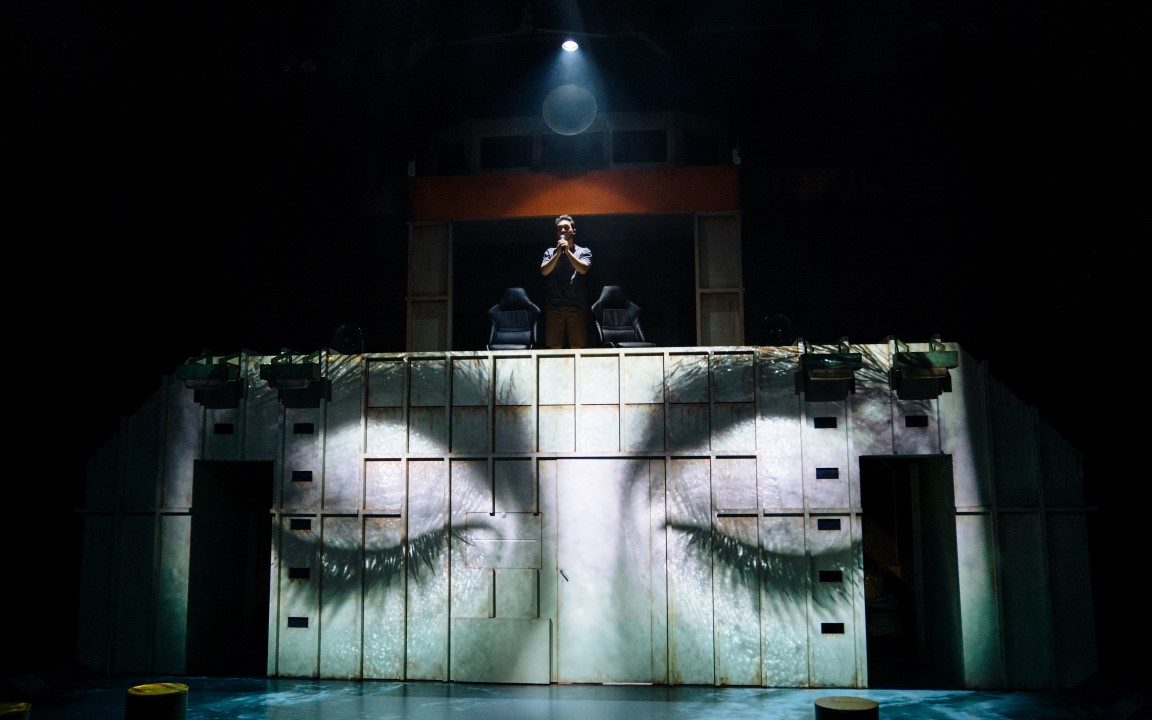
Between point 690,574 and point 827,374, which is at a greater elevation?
point 827,374

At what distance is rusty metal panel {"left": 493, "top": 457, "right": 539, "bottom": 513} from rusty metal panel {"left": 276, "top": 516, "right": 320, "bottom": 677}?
1580 millimetres

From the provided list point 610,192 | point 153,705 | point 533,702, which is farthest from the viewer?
point 610,192

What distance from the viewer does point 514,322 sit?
7.89 meters

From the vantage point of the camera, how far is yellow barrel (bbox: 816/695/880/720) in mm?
3633

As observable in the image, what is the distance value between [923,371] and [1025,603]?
1955 mm

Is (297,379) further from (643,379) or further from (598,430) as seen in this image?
(643,379)

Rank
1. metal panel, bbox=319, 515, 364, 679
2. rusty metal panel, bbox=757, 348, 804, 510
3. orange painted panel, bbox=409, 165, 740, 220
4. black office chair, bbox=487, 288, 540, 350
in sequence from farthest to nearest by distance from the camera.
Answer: orange painted panel, bbox=409, 165, 740, 220, black office chair, bbox=487, 288, 540, 350, metal panel, bbox=319, 515, 364, 679, rusty metal panel, bbox=757, 348, 804, 510

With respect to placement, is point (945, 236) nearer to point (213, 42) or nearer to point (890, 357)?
point (890, 357)

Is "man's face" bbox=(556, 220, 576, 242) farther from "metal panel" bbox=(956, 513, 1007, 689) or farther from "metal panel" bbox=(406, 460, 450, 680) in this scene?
"metal panel" bbox=(956, 513, 1007, 689)

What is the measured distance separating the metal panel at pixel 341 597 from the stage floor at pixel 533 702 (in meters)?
0.17

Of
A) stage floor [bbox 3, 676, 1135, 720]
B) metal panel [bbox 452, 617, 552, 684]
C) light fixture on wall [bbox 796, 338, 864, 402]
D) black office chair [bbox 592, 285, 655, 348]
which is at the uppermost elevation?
black office chair [bbox 592, 285, 655, 348]

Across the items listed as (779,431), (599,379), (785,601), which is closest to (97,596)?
(599,379)

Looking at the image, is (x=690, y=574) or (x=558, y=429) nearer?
(x=690, y=574)

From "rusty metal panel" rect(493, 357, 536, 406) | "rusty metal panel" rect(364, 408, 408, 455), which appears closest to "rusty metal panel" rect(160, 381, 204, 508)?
"rusty metal panel" rect(364, 408, 408, 455)
